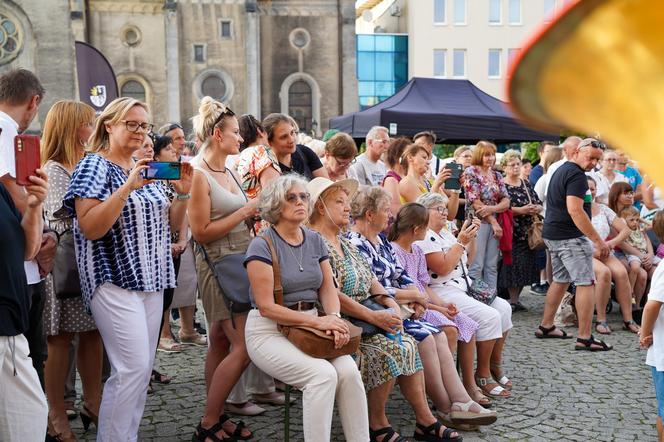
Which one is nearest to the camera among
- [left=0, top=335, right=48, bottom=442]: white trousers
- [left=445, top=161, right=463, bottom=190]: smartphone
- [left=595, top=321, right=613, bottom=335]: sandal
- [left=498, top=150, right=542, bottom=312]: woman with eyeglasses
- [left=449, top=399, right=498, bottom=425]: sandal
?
[left=0, top=335, right=48, bottom=442]: white trousers

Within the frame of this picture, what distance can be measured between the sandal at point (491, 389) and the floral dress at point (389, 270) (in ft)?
2.71

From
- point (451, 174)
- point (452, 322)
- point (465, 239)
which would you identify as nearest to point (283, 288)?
point (452, 322)

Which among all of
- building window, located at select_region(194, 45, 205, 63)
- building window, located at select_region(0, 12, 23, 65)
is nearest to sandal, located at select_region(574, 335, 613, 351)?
building window, located at select_region(0, 12, 23, 65)

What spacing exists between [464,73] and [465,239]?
143 ft

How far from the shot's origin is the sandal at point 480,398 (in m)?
5.09

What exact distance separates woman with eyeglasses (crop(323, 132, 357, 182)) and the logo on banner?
4.09m

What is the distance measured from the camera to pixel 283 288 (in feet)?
13.3

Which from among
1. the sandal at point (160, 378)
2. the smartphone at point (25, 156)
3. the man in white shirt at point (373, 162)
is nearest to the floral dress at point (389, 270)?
the sandal at point (160, 378)

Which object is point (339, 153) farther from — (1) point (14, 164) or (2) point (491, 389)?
(1) point (14, 164)

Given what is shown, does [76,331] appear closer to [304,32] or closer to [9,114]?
[9,114]

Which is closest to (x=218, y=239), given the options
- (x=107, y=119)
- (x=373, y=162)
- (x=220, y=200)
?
(x=220, y=200)

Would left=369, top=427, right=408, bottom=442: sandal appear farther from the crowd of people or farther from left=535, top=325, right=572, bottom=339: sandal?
left=535, top=325, right=572, bottom=339: sandal

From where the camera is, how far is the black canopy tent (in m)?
11.8

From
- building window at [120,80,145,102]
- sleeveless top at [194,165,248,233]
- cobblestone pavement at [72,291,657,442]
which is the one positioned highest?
building window at [120,80,145,102]
